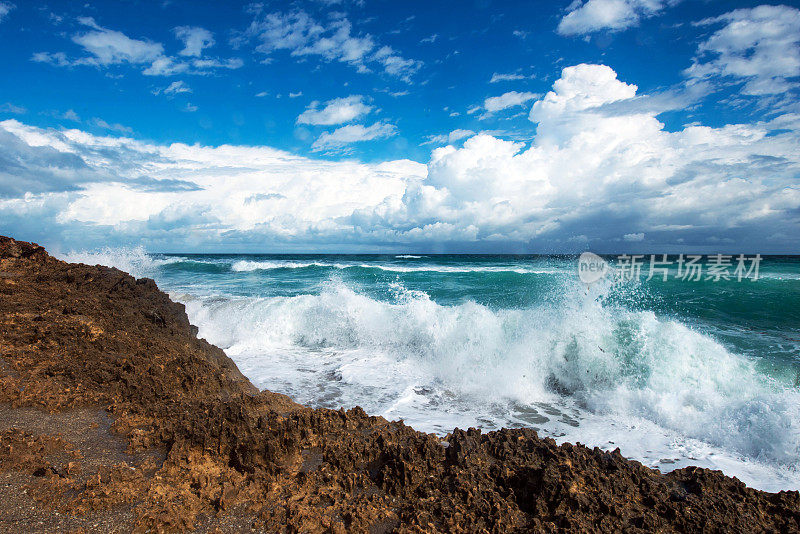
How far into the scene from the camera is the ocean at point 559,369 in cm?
503

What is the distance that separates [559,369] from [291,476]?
19.8 feet

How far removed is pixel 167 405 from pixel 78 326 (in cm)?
222

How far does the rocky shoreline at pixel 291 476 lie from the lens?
227 cm

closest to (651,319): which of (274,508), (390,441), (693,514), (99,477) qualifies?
(693,514)

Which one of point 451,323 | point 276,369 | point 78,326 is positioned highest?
point 78,326

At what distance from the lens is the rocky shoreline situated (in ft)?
7.43

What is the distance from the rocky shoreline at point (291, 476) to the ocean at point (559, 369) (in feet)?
7.38

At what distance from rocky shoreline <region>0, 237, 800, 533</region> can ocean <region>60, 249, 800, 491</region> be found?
2.25 m

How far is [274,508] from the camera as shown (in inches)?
94.2

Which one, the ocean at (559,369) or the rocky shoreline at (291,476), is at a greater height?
the rocky shoreline at (291,476)

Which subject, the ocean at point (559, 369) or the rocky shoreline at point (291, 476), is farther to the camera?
the ocean at point (559, 369)

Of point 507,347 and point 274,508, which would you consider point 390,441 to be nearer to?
point 274,508

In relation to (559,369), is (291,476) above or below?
above

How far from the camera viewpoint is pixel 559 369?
293 inches
